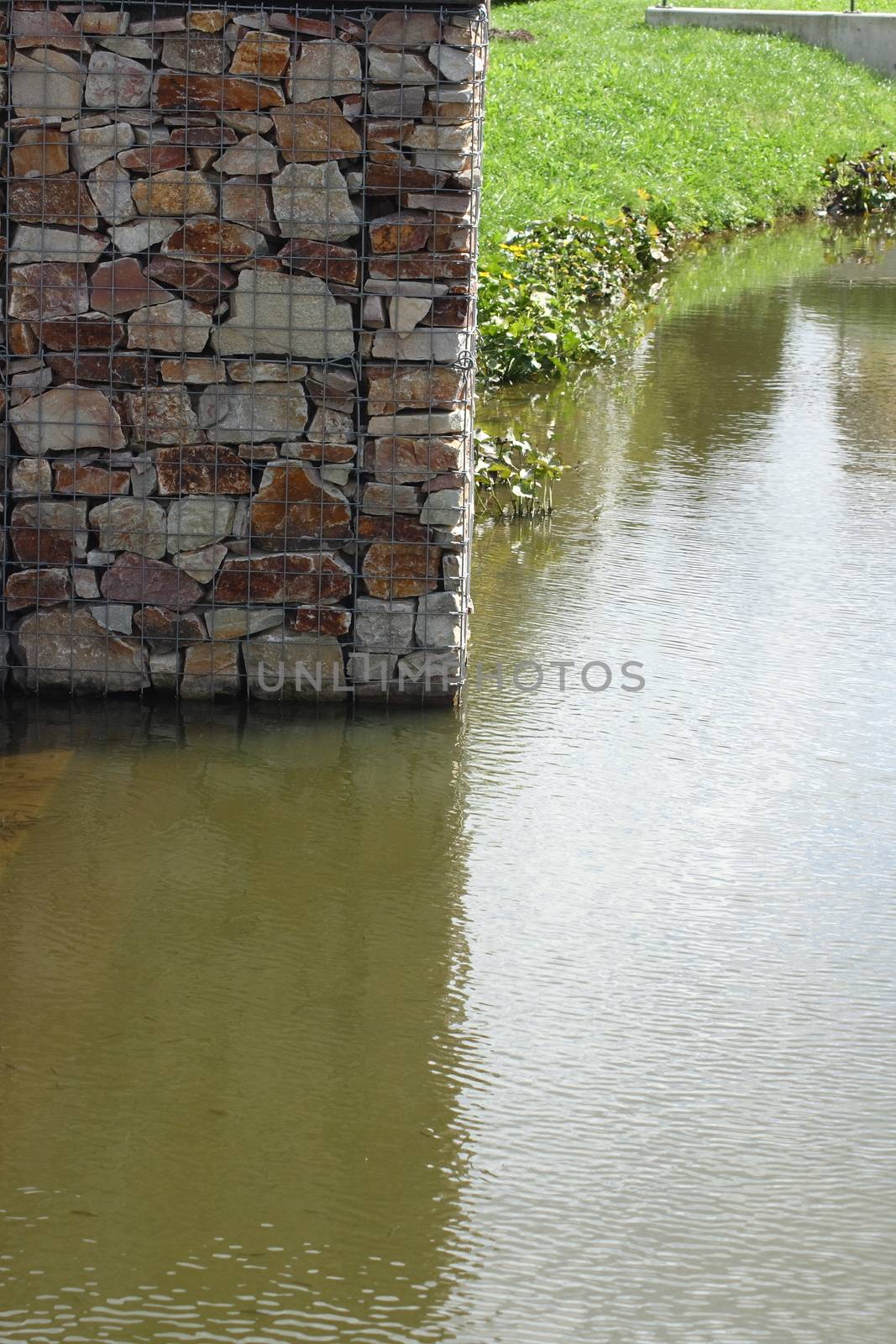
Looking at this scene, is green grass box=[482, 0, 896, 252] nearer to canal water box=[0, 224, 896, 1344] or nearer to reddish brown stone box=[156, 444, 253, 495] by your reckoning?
reddish brown stone box=[156, 444, 253, 495]

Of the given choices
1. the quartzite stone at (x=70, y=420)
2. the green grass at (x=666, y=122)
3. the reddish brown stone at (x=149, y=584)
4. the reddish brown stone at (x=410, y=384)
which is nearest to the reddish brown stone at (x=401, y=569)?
the reddish brown stone at (x=410, y=384)

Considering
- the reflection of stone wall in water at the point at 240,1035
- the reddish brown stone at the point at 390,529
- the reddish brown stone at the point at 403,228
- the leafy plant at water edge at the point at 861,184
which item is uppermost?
the leafy plant at water edge at the point at 861,184

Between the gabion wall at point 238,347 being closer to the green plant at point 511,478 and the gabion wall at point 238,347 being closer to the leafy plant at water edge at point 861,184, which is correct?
the green plant at point 511,478

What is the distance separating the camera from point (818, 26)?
990 inches

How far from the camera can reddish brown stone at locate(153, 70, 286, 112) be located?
4.95 meters

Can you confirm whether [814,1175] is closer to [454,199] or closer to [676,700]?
[676,700]

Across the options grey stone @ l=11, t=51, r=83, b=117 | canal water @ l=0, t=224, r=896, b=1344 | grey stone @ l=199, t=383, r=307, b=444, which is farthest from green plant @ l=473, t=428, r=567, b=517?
grey stone @ l=11, t=51, r=83, b=117

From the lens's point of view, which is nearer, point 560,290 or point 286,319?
point 286,319

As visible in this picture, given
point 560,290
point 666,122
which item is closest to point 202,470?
point 560,290

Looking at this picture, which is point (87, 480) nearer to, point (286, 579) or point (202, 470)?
point (202, 470)

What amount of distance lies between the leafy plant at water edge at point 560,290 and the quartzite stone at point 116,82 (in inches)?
180

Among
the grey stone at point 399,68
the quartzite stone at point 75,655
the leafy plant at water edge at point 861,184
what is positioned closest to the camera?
the grey stone at point 399,68

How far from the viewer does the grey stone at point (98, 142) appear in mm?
5020

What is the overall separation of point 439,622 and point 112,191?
169 cm
